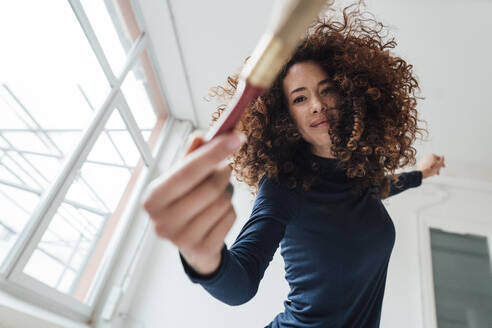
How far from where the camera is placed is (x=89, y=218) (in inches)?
66.0

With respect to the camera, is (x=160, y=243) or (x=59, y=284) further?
(x=160, y=243)

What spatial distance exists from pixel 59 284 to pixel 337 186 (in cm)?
152

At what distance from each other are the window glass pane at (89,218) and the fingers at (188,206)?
138cm

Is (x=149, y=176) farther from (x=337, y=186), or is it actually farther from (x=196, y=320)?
(x=337, y=186)

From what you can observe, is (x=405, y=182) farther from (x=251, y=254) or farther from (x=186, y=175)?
(x=186, y=175)

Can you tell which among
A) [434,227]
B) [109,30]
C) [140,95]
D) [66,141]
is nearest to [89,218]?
[66,141]

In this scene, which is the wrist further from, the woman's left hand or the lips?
the woman's left hand

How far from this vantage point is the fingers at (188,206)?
224 mm

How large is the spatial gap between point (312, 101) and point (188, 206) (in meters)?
0.62

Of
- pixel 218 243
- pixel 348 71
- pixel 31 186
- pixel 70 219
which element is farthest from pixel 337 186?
pixel 70 219

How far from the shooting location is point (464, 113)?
193 centimetres

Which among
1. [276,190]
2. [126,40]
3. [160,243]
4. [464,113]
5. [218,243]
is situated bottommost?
[218,243]

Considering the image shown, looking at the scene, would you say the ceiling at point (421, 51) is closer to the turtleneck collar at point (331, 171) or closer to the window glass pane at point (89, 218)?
the window glass pane at point (89, 218)

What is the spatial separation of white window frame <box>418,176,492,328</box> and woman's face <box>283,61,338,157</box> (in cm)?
146
